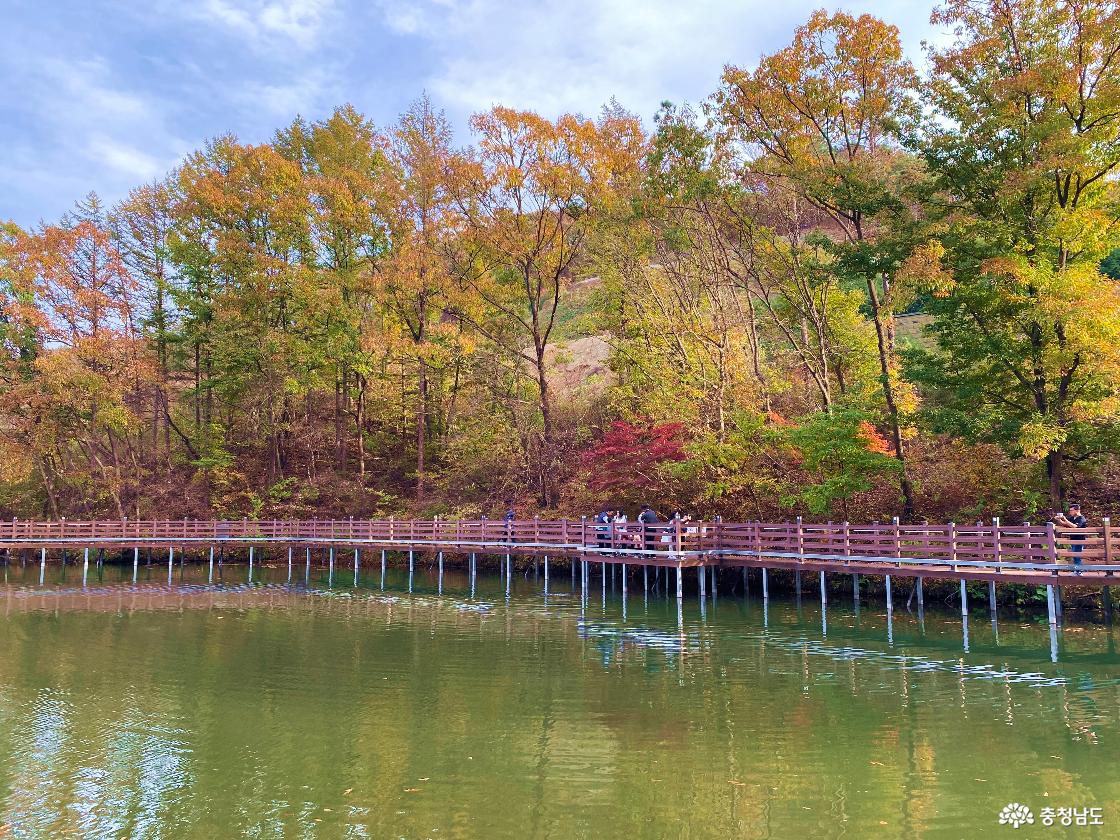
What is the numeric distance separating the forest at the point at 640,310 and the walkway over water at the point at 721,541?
275 cm

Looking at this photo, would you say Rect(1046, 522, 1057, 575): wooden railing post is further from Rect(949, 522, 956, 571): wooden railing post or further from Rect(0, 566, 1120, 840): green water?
Rect(949, 522, 956, 571): wooden railing post

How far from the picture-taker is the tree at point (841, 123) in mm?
23922

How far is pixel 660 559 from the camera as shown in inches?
988

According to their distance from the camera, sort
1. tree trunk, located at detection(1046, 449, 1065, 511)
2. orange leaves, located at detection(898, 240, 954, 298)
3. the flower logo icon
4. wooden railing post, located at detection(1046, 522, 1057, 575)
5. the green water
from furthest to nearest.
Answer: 1. tree trunk, located at detection(1046, 449, 1065, 511)
2. orange leaves, located at detection(898, 240, 954, 298)
3. wooden railing post, located at detection(1046, 522, 1057, 575)
4. the green water
5. the flower logo icon

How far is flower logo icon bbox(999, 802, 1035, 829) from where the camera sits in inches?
318

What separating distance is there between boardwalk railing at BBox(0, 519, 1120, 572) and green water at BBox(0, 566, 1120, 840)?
1903mm

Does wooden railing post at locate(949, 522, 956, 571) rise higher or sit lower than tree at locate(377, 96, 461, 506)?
lower

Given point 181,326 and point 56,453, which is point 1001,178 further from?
point 56,453

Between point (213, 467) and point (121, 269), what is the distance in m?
12.2

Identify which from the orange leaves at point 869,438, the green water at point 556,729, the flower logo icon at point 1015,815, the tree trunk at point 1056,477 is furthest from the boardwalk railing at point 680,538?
the flower logo icon at point 1015,815

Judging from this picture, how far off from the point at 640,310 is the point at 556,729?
26046 millimetres

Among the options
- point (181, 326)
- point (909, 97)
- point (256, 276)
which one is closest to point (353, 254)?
point (256, 276)

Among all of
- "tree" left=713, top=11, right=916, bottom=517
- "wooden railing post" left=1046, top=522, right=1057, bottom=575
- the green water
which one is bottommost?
the green water

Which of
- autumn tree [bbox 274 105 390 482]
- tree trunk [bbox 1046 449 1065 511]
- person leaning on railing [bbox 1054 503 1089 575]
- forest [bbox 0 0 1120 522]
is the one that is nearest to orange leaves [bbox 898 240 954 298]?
forest [bbox 0 0 1120 522]
